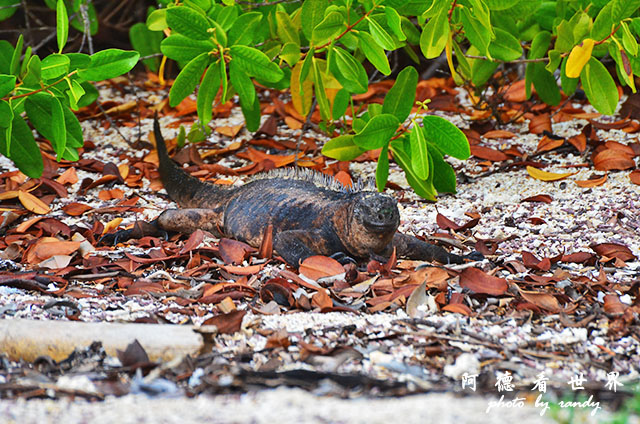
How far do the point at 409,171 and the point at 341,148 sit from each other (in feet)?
1.23

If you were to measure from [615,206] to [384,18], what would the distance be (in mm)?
1626

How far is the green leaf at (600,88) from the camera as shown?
3694 mm

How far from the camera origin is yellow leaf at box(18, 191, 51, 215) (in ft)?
13.5

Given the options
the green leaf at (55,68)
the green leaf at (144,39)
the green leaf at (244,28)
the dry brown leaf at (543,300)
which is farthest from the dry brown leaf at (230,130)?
the dry brown leaf at (543,300)

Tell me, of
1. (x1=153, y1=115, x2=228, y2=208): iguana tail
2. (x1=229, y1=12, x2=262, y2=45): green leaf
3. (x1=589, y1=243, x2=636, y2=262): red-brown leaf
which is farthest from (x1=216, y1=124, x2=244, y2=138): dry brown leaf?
(x1=589, y1=243, x2=636, y2=262): red-brown leaf

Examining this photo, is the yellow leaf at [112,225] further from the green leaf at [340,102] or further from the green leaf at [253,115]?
the green leaf at [340,102]

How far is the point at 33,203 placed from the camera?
4.16 meters

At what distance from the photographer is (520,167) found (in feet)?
15.2

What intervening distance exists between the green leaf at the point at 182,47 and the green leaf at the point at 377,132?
848mm

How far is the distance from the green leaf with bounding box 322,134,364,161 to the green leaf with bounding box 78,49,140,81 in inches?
40.8

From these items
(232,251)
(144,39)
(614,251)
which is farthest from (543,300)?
(144,39)

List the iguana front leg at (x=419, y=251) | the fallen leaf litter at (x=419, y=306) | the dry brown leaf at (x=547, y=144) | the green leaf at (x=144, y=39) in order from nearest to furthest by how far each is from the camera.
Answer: the fallen leaf litter at (x=419, y=306), the iguana front leg at (x=419, y=251), the dry brown leaf at (x=547, y=144), the green leaf at (x=144, y=39)

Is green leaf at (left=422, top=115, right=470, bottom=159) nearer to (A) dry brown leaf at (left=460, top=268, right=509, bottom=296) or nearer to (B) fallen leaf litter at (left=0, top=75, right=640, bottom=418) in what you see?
(B) fallen leaf litter at (left=0, top=75, right=640, bottom=418)

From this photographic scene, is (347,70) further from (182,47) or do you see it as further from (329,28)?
(182,47)
